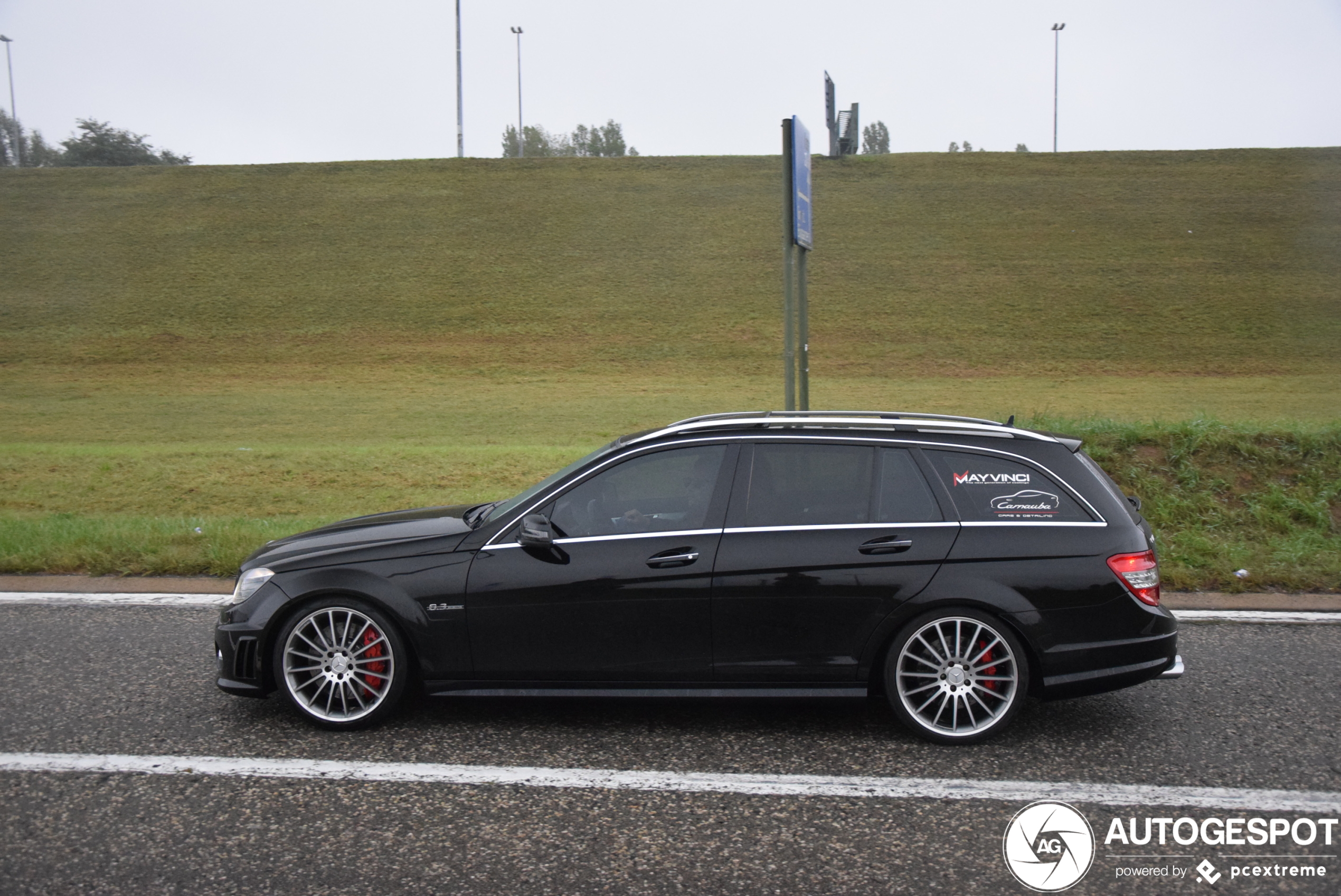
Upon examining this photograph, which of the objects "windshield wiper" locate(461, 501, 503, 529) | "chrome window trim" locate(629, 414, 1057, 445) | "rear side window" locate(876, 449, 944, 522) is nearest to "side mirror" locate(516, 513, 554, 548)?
"windshield wiper" locate(461, 501, 503, 529)

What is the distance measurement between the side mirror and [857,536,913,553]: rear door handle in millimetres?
1347

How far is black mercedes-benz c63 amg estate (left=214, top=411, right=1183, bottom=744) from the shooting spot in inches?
179

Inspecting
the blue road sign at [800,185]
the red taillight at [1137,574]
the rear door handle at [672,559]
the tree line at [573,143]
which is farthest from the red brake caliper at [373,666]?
the tree line at [573,143]

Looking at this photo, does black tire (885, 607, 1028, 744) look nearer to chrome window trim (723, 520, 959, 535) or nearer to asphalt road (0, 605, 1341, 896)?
asphalt road (0, 605, 1341, 896)

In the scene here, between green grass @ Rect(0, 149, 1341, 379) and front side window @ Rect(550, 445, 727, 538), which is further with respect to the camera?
green grass @ Rect(0, 149, 1341, 379)

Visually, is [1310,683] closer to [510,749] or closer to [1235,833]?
[1235,833]

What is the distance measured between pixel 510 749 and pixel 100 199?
191 feet

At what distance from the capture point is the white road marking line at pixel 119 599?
7.06 metres

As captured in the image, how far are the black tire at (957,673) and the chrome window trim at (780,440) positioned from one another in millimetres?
727

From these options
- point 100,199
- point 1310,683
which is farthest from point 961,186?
point 1310,683

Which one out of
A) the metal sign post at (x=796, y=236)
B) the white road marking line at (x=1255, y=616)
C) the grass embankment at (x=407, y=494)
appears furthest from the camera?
the metal sign post at (x=796, y=236)

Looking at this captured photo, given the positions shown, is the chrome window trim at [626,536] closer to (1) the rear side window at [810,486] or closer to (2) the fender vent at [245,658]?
(1) the rear side window at [810,486]

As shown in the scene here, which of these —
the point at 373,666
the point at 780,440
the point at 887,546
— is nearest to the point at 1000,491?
the point at 887,546

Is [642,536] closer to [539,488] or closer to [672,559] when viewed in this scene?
[672,559]
